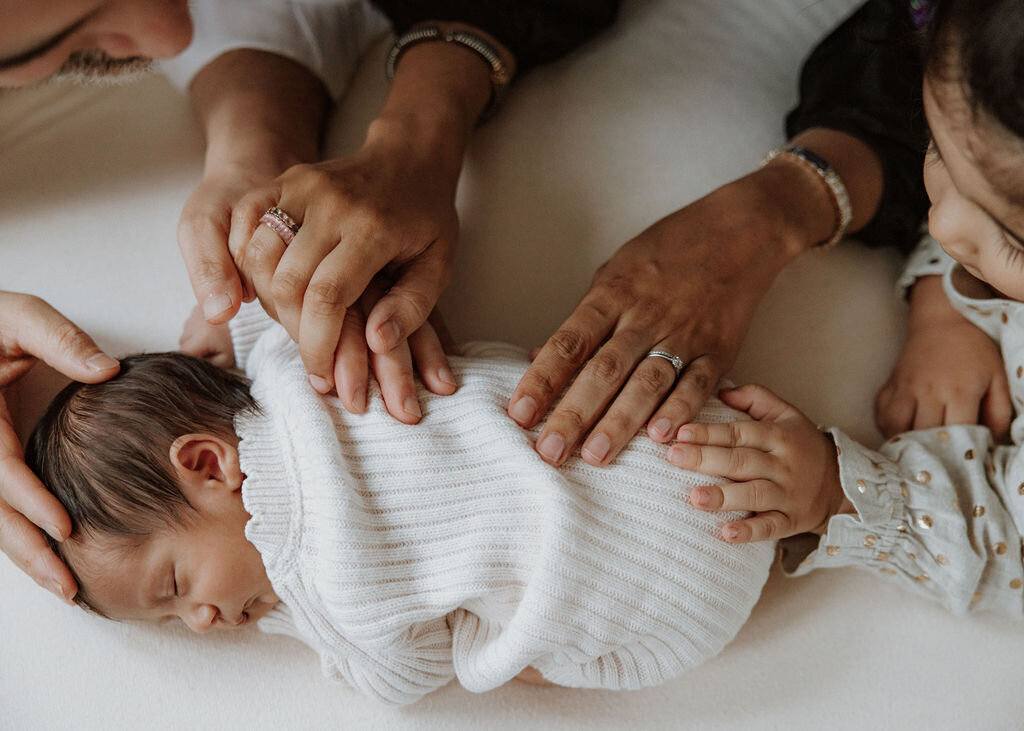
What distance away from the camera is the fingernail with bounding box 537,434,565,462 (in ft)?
2.47

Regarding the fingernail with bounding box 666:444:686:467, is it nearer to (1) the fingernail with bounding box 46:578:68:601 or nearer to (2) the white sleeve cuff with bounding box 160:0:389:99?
(1) the fingernail with bounding box 46:578:68:601

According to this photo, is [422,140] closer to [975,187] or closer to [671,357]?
[671,357]

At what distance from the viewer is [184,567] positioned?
2.52ft

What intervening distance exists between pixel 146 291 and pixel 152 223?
4.0 inches

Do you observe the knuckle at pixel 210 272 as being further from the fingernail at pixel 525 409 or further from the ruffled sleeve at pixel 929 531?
the ruffled sleeve at pixel 929 531

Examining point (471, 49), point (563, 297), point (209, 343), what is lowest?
point (209, 343)

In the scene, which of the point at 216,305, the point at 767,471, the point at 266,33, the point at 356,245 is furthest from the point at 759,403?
the point at 266,33

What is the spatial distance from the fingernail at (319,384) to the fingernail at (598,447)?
254 millimetres

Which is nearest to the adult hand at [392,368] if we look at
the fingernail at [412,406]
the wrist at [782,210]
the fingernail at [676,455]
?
the fingernail at [412,406]

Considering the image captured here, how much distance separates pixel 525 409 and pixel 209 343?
1.38 ft

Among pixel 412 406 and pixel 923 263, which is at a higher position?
pixel 923 263

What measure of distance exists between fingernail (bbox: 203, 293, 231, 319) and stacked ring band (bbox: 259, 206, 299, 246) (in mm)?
74

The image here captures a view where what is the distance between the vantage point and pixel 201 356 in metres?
0.96

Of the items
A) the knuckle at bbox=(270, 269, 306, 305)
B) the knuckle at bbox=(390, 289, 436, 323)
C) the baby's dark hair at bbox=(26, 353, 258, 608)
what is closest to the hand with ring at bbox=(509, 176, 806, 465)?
the knuckle at bbox=(390, 289, 436, 323)
